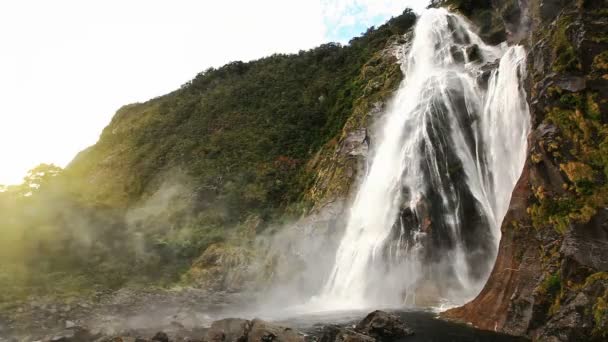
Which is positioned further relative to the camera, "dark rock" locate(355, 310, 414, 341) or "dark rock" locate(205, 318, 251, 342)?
"dark rock" locate(205, 318, 251, 342)

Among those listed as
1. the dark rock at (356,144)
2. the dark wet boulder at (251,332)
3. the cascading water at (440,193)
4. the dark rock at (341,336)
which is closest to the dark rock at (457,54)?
the cascading water at (440,193)

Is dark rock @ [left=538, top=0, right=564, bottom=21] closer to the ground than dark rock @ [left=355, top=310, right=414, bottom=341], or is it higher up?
higher up

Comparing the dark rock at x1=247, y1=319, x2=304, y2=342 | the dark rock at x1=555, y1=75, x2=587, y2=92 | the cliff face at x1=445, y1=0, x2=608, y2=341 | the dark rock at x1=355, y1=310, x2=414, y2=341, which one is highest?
the dark rock at x1=555, y1=75, x2=587, y2=92

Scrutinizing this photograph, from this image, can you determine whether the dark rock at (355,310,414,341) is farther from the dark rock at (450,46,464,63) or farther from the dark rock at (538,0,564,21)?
the dark rock at (450,46,464,63)

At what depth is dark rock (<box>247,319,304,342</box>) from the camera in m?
16.1

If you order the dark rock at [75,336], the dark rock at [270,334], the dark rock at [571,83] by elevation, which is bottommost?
the dark rock at [75,336]

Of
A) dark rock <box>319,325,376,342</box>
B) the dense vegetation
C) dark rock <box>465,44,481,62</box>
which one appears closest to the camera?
dark rock <box>319,325,376,342</box>

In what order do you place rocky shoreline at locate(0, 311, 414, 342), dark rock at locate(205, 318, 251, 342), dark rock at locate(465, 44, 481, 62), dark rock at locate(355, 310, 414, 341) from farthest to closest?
dark rock at locate(465, 44, 481, 62) < dark rock at locate(205, 318, 251, 342) < dark rock at locate(355, 310, 414, 341) < rocky shoreline at locate(0, 311, 414, 342)

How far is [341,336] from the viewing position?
16031 millimetres

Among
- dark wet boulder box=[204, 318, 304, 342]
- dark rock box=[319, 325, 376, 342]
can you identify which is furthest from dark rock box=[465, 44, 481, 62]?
dark wet boulder box=[204, 318, 304, 342]

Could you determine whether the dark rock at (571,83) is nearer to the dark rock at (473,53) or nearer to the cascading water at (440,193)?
the cascading water at (440,193)

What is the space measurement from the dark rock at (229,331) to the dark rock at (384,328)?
13.8 feet

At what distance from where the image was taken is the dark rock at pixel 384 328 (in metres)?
16.4

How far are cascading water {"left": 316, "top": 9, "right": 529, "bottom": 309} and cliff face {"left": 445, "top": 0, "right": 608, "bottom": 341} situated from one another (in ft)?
18.6
